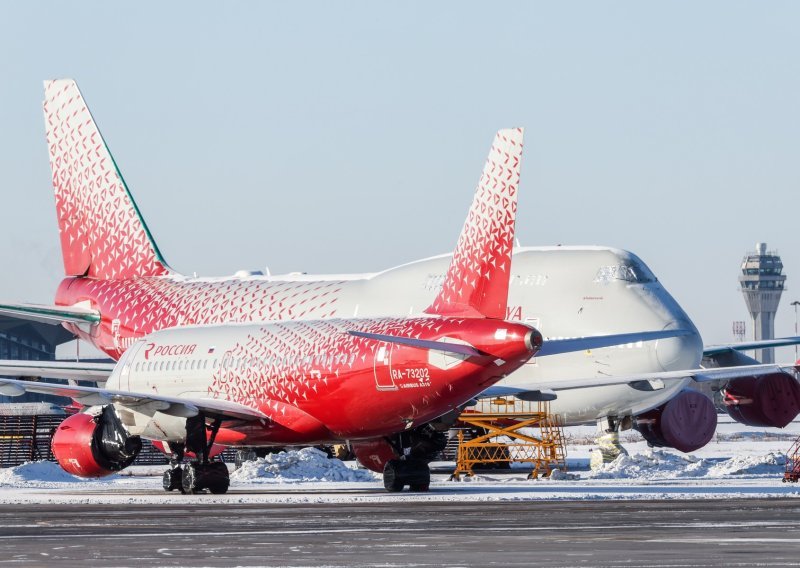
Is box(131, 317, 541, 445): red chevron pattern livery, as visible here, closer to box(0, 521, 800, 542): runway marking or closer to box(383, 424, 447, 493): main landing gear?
box(383, 424, 447, 493): main landing gear

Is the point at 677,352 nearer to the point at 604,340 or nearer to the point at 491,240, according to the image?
the point at 604,340

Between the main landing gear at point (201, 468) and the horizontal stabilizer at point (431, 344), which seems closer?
the horizontal stabilizer at point (431, 344)

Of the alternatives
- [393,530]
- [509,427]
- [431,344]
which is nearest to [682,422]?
[509,427]

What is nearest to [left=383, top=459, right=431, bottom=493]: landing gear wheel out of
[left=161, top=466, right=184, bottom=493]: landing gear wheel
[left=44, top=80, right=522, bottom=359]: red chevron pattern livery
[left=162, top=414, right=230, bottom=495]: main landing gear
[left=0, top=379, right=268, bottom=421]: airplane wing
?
[left=0, top=379, right=268, bottom=421]: airplane wing

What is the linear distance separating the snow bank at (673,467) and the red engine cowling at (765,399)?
2.81 metres

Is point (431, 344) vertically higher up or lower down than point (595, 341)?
lower down

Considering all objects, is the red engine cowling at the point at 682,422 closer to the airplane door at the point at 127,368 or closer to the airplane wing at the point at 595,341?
the airplane wing at the point at 595,341

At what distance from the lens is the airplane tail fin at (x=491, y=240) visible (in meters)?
28.5

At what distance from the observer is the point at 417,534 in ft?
59.6

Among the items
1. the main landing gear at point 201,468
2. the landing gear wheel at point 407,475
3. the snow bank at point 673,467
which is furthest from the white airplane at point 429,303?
the main landing gear at point 201,468

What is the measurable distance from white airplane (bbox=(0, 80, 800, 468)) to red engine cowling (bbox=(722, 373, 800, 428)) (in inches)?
1.5

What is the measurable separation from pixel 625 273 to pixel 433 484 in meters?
6.92

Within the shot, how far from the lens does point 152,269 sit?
4609 cm

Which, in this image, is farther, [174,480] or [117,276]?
[117,276]
